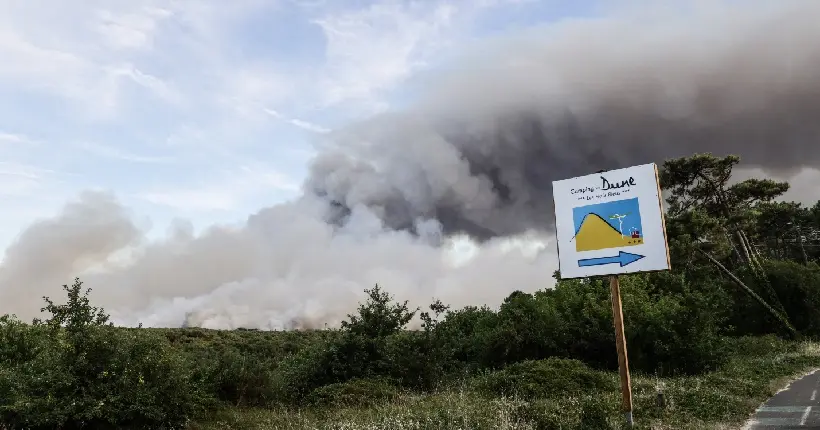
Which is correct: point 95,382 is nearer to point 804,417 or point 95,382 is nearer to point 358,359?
point 358,359

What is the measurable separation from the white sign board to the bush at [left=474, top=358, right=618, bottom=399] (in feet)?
20.4

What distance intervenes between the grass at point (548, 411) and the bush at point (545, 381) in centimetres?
11

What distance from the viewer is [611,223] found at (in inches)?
406

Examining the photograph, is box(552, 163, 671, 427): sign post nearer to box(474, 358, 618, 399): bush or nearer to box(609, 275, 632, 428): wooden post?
box(609, 275, 632, 428): wooden post

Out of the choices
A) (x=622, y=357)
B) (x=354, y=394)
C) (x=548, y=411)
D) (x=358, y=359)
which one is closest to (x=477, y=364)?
(x=358, y=359)

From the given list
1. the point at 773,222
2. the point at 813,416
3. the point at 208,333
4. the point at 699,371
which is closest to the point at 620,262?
the point at 813,416

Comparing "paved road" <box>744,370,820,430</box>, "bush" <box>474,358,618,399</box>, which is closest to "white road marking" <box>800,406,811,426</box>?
"paved road" <box>744,370,820,430</box>

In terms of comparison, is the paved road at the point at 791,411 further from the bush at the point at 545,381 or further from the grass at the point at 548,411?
the bush at the point at 545,381

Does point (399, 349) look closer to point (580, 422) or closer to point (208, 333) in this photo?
point (580, 422)

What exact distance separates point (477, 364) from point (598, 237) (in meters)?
16.5

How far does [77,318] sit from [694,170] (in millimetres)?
39687

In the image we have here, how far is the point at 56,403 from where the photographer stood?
12.7 m

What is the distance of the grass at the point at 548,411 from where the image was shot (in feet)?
35.3

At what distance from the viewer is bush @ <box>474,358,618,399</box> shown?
1564 cm
